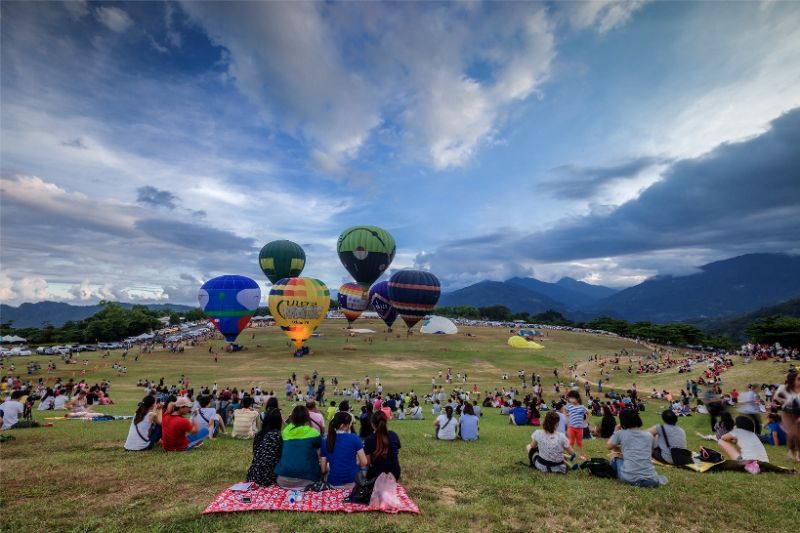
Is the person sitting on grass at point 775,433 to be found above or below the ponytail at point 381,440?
below

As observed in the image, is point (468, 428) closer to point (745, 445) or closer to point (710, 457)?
point (710, 457)

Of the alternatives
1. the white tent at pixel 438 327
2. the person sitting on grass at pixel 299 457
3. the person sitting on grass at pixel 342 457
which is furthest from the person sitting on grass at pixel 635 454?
the white tent at pixel 438 327

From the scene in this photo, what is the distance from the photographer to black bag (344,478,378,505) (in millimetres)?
6309

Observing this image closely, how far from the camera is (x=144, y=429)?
9.81 m

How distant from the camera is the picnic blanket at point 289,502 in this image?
602 centimetres

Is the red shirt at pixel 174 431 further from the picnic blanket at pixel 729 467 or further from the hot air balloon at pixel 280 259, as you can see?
the hot air balloon at pixel 280 259

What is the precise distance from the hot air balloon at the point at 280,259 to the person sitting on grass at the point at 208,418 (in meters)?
61.1

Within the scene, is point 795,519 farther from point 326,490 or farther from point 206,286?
point 206,286

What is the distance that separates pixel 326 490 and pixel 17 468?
6922 mm

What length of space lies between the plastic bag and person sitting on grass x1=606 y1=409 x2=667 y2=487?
4.30 metres

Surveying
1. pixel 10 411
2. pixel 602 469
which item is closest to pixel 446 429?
pixel 602 469

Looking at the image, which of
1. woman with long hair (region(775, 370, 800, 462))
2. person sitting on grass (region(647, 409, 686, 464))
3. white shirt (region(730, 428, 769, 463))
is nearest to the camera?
white shirt (region(730, 428, 769, 463))

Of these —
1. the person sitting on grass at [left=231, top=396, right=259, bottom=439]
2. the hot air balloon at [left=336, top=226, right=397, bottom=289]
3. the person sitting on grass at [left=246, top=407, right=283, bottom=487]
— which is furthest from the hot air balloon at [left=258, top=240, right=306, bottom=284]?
the person sitting on grass at [left=246, top=407, right=283, bottom=487]

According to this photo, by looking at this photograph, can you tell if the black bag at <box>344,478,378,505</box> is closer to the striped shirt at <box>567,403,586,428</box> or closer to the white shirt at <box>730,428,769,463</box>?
the striped shirt at <box>567,403,586,428</box>
